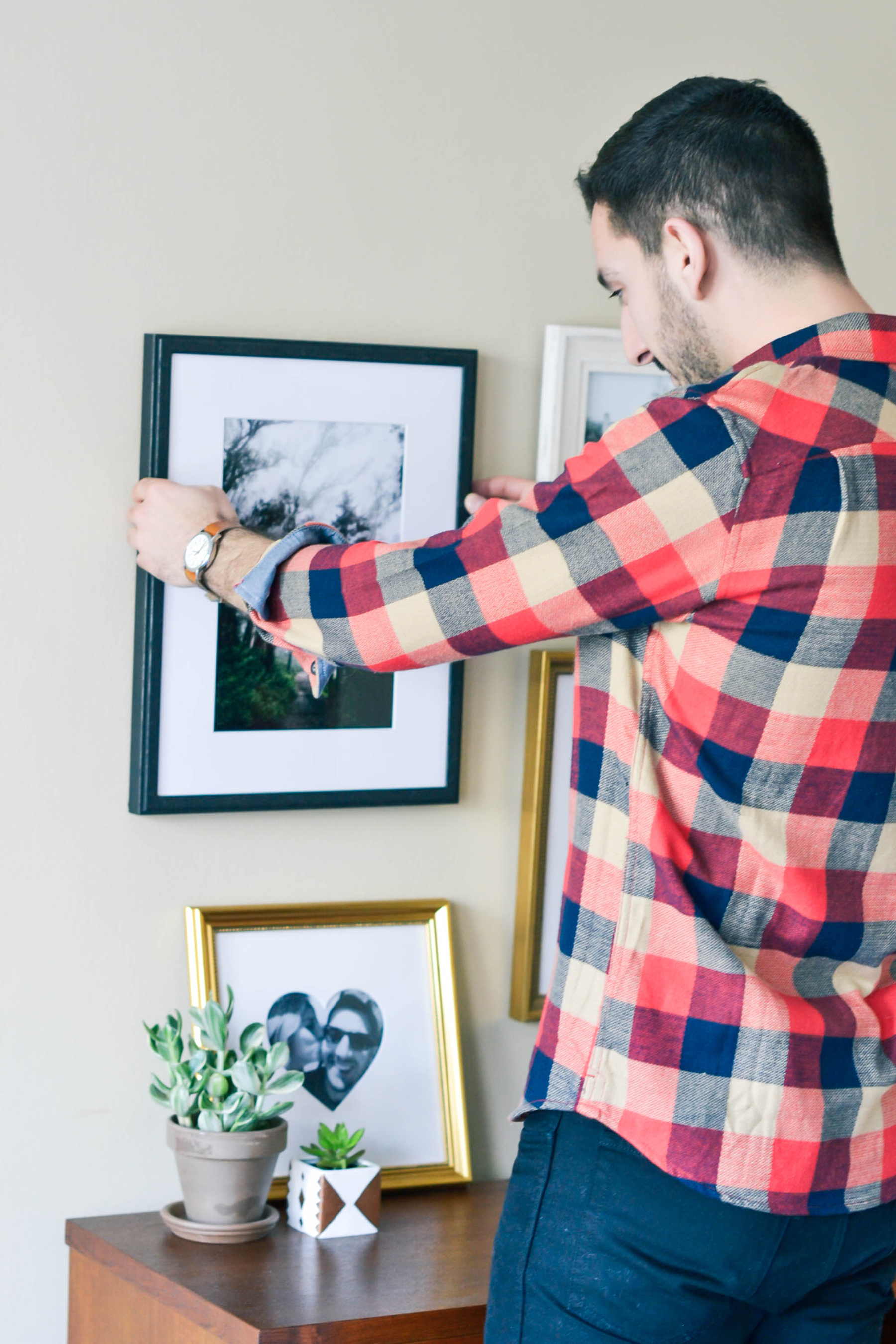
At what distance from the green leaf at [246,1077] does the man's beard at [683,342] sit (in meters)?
0.82

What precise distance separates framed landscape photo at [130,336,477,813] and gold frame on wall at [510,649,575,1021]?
0.34 ft

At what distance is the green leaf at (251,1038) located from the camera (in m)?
1.46

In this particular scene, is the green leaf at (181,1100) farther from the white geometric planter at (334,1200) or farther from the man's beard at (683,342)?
the man's beard at (683,342)

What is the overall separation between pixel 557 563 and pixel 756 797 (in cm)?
24

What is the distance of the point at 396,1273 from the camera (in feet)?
4.69

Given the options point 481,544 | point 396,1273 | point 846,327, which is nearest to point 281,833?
point 396,1273

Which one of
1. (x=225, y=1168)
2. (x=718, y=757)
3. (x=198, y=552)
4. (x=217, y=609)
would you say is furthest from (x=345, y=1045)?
(x=718, y=757)

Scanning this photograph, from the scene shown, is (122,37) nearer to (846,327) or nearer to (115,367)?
(115,367)

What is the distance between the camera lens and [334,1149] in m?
1.52

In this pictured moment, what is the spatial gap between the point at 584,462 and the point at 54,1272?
1.09 m

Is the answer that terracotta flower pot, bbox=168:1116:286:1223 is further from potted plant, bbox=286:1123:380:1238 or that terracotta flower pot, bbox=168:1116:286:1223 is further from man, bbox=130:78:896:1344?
man, bbox=130:78:896:1344

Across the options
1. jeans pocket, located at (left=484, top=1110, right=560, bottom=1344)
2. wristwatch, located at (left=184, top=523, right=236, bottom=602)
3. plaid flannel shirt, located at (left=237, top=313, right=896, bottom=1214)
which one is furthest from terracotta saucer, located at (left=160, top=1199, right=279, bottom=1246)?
wristwatch, located at (left=184, top=523, right=236, bottom=602)

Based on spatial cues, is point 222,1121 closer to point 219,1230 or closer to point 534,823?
point 219,1230

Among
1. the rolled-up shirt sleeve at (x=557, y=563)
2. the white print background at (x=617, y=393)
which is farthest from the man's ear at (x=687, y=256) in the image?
the white print background at (x=617, y=393)
